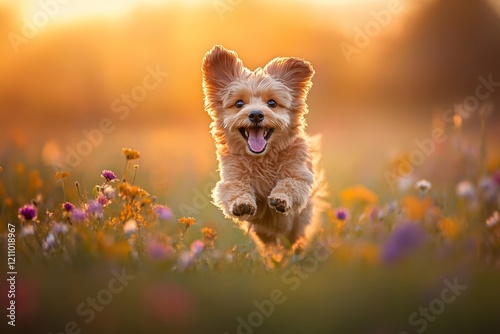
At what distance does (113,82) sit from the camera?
755cm

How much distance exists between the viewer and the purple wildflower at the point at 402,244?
100 inches

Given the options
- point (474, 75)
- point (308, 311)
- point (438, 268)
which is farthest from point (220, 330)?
point (474, 75)

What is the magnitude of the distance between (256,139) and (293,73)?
2.62 feet

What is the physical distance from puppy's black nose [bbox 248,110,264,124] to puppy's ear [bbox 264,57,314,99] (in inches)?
27.0

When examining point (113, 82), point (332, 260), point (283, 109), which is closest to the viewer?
point (332, 260)

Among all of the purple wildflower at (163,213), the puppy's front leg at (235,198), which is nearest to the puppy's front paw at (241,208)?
the puppy's front leg at (235,198)

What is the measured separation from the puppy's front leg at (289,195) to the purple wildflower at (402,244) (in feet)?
6.45

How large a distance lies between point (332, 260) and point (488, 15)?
4282mm

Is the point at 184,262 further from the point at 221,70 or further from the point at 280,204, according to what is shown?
the point at 221,70

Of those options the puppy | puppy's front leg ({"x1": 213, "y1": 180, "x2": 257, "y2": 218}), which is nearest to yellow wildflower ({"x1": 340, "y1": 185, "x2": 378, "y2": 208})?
the puppy

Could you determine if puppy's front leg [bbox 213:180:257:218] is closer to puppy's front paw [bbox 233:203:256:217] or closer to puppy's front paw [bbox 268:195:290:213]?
puppy's front paw [bbox 233:203:256:217]

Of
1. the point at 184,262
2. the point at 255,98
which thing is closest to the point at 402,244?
the point at 184,262

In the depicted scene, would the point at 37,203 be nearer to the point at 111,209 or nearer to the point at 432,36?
the point at 111,209

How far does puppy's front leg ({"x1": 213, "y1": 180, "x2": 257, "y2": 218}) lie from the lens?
455 centimetres
